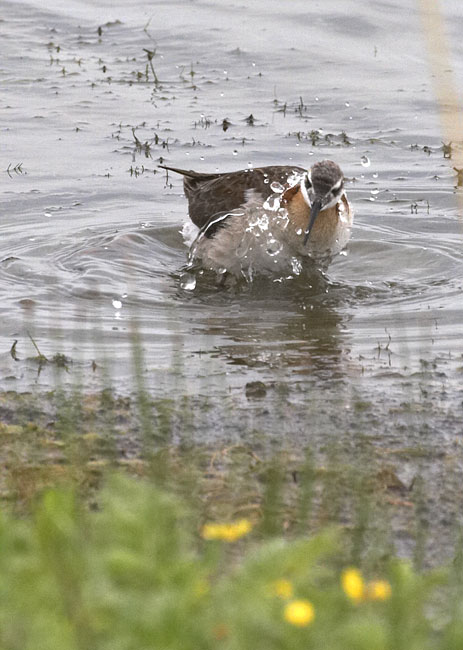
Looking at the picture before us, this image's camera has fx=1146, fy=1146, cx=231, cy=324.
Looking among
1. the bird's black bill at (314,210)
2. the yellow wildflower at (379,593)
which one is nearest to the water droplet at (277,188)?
the bird's black bill at (314,210)

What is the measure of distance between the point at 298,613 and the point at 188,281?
23.8ft

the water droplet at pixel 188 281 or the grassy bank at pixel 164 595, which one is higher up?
the water droplet at pixel 188 281

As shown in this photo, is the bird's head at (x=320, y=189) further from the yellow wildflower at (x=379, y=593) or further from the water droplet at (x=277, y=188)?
the yellow wildflower at (x=379, y=593)

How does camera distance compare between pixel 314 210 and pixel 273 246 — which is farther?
pixel 273 246

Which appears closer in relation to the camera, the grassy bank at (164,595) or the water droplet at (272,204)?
the grassy bank at (164,595)

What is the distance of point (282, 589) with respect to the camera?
7.95 ft

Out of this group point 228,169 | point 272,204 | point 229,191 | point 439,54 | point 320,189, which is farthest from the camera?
point 228,169

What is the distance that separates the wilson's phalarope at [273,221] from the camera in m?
9.16

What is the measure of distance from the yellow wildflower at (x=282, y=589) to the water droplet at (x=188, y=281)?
22.4ft

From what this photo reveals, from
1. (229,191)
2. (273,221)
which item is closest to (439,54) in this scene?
(273,221)

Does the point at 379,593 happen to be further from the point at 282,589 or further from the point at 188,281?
the point at 188,281

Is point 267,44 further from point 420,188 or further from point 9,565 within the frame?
point 9,565

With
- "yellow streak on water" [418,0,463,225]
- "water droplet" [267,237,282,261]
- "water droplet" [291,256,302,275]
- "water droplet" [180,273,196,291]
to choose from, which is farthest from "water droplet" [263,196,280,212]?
"yellow streak on water" [418,0,463,225]

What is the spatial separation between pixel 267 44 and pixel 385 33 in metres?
1.84
